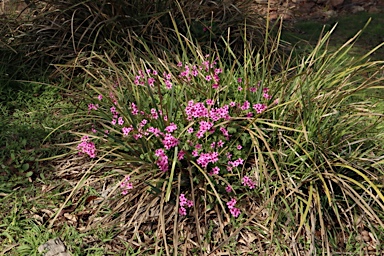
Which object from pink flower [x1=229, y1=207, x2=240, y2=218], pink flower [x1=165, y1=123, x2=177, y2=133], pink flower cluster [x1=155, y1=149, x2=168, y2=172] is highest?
pink flower [x1=165, y1=123, x2=177, y2=133]

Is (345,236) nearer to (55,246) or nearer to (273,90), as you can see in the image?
(273,90)

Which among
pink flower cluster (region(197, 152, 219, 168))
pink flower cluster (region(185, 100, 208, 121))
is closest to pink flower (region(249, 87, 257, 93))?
pink flower cluster (region(185, 100, 208, 121))

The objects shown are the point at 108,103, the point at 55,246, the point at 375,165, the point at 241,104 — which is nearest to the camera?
the point at 55,246

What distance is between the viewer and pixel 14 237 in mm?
2559

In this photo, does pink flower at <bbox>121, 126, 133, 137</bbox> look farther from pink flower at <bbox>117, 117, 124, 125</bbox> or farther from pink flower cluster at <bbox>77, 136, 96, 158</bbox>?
pink flower cluster at <bbox>77, 136, 96, 158</bbox>

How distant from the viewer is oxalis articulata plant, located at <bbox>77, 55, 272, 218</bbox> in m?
2.54

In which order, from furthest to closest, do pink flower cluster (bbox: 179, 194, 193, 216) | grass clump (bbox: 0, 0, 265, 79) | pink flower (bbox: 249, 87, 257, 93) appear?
1. grass clump (bbox: 0, 0, 265, 79)
2. pink flower (bbox: 249, 87, 257, 93)
3. pink flower cluster (bbox: 179, 194, 193, 216)

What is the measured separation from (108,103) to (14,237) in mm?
1068

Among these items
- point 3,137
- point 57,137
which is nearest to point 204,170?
point 57,137

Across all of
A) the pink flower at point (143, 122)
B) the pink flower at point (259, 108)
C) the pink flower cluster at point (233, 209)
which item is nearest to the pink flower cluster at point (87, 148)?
the pink flower at point (143, 122)

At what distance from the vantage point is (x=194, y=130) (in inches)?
107

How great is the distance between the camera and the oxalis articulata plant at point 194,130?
2.54 metres

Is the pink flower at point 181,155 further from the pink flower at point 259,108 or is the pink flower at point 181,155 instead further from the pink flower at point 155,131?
the pink flower at point 259,108

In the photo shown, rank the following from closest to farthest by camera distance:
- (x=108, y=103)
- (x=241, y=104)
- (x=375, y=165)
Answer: (x=375, y=165), (x=241, y=104), (x=108, y=103)
